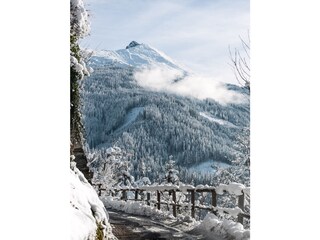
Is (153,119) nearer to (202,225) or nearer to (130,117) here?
(130,117)

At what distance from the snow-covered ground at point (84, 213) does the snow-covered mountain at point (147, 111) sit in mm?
959

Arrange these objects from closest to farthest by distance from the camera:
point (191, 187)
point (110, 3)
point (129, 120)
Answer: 1. point (110, 3)
2. point (129, 120)
3. point (191, 187)

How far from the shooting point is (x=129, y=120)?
5668mm

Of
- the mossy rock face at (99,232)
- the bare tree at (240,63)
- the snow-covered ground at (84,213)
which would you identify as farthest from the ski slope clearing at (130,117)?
the mossy rock face at (99,232)

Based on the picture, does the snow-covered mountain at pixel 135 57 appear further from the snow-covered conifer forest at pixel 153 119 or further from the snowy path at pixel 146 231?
the snowy path at pixel 146 231

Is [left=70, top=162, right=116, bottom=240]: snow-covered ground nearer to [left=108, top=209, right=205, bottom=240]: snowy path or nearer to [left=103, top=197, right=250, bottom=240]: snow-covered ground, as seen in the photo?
[left=103, top=197, right=250, bottom=240]: snow-covered ground

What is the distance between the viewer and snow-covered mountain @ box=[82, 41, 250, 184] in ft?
13.9

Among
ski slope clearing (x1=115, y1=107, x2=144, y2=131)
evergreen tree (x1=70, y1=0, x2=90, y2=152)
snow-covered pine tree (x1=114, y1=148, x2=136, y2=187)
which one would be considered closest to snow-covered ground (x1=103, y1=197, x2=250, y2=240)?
ski slope clearing (x1=115, y1=107, x2=144, y2=131)

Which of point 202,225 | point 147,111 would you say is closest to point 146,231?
point 202,225

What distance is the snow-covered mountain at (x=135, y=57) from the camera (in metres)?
4.02

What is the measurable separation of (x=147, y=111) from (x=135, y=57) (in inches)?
65.8
